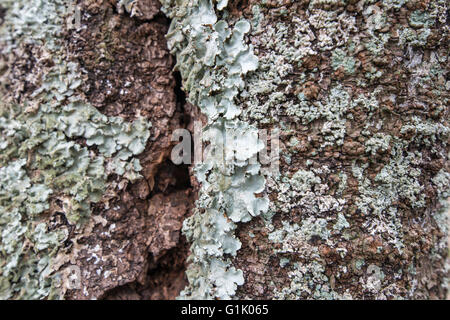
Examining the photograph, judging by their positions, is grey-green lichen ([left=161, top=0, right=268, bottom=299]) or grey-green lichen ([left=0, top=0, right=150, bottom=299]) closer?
grey-green lichen ([left=161, top=0, right=268, bottom=299])

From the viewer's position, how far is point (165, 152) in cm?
127

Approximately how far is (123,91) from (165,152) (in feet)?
0.96

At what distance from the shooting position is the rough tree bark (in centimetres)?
97

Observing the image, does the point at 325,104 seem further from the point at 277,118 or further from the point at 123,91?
the point at 123,91

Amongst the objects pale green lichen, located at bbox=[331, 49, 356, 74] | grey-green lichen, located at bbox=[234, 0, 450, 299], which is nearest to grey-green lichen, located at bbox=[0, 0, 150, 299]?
grey-green lichen, located at bbox=[234, 0, 450, 299]

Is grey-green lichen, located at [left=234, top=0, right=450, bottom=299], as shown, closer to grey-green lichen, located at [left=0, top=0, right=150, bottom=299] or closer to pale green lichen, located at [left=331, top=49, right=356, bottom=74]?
pale green lichen, located at [left=331, top=49, right=356, bottom=74]

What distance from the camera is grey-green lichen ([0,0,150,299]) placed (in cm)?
121

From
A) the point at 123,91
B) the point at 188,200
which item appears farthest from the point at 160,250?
the point at 123,91

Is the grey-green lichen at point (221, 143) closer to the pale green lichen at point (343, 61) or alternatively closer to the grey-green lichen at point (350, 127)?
the grey-green lichen at point (350, 127)

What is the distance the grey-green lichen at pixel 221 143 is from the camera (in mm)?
1033

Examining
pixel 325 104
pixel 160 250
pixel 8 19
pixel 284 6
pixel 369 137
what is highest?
pixel 8 19

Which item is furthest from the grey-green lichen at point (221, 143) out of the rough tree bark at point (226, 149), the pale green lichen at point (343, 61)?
the pale green lichen at point (343, 61)

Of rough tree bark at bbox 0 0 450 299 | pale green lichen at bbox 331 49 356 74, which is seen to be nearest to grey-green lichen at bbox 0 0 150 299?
rough tree bark at bbox 0 0 450 299

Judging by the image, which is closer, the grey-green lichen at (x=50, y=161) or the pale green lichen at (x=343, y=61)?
the pale green lichen at (x=343, y=61)
